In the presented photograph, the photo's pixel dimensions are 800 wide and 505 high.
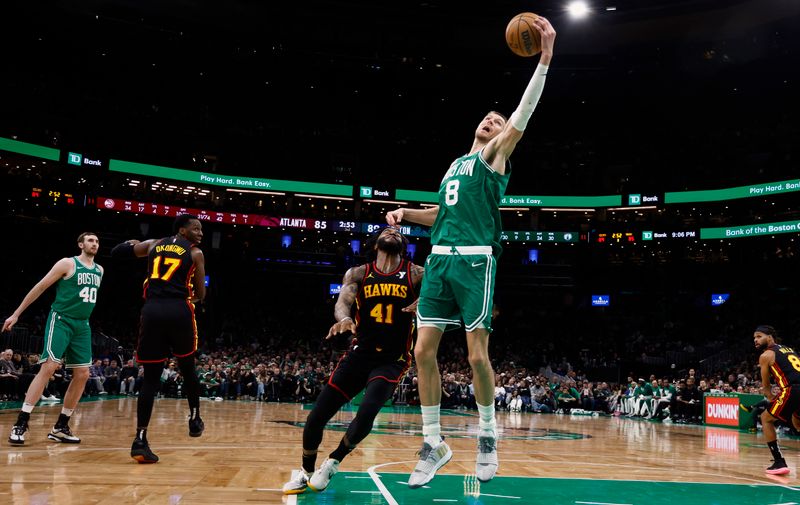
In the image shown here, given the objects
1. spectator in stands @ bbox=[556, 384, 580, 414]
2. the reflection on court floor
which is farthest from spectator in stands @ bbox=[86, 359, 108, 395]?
the reflection on court floor

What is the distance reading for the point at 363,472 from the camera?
596cm

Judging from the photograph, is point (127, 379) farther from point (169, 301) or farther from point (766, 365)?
point (766, 365)

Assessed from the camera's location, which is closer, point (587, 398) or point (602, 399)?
point (587, 398)

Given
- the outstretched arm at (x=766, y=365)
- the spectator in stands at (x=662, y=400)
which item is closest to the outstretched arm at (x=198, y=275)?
the outstretched arm at (x=766, y=365)

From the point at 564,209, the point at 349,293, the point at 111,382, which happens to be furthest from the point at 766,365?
the point at 564,209

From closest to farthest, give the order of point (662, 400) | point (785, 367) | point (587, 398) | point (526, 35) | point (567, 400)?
1. point (526, 35)
2. point (785, 367)
3. point (662, 400)
4. point (567, 400)
5. point (587, 398)

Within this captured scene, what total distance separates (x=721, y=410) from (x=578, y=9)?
1915 centimetres

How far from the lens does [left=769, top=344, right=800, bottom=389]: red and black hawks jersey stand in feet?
28.0

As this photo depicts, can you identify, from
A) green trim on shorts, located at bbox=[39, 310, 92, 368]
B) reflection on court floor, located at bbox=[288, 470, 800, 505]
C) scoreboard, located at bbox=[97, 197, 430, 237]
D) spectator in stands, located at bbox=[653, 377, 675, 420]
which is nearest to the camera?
reflection on court floor, located at bbox=[288, 470, 800, 505]

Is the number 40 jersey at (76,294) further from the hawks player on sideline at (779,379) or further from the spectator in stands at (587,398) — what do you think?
the spectator in stands at (587,398)

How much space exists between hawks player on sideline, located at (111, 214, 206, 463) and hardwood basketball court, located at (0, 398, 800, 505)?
2.77 feet

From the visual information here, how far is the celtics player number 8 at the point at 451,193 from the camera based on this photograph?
484 cm

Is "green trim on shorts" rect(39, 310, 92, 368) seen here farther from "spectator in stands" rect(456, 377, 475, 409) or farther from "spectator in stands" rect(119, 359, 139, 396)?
"spectator in stands" rect(456, 377, 475, 409)

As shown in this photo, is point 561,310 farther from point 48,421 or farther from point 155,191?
point 48,421
